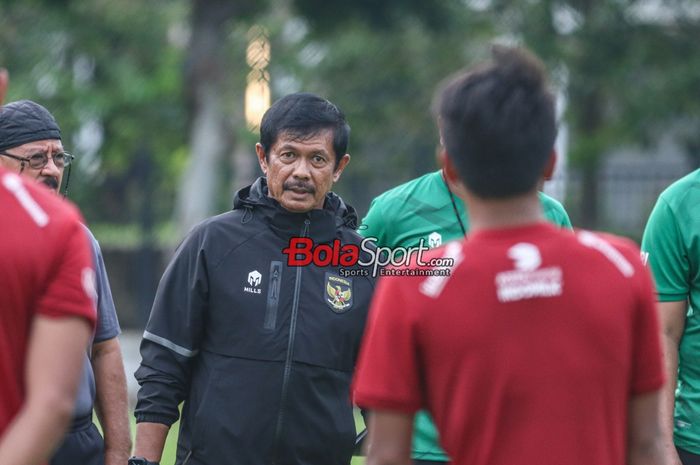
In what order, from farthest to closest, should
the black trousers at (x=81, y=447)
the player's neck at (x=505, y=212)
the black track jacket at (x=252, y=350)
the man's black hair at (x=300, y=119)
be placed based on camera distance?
the man's black hair at (x=300, y=119)
the black track jacket at (x=252, y=350)
the black trousers at (x=81, y=447)
the player's neck at (x=505, y=212)

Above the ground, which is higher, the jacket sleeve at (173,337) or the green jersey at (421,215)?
the green jersey at (421,215)

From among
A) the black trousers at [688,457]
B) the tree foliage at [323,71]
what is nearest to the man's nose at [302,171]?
the black trousers at [688,457]

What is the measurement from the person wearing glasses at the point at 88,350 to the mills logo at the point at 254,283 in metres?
0.50

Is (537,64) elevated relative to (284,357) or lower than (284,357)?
elevated

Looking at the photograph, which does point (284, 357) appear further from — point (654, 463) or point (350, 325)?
point (654, 463)

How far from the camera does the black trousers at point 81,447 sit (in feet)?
14.3

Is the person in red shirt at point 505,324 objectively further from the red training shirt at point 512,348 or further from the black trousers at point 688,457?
the black trousers at point 688,457

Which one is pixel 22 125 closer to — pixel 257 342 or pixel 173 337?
pixel 173 337

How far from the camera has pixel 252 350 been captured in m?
4.59

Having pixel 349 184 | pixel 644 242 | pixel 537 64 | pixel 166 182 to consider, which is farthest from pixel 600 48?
pixel 537 64

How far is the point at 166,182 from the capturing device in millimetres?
19562

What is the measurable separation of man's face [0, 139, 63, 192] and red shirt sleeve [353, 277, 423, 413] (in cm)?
226

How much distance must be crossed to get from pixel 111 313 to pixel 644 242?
6.51ft

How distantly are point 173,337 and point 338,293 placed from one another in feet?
2.01
